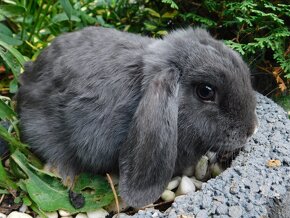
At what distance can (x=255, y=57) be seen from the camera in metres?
3.36

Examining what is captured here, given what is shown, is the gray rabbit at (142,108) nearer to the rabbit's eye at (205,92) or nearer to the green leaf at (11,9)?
the rabbit's eye at (205,92)

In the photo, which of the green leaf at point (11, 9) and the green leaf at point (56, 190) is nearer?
the green leaf at point (56, 190)

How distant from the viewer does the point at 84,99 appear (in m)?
2.41

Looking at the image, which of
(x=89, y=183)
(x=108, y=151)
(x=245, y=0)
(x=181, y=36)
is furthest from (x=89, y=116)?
(x=245, y=0)

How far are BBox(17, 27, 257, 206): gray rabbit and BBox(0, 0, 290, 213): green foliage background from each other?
0.66 feet

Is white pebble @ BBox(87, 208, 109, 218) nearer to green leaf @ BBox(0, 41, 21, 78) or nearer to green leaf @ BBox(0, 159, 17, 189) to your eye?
green leaf @ BBox(0, 159, 17, 189)

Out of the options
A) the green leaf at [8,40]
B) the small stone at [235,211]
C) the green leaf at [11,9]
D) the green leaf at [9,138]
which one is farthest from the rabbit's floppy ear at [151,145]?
the green leaf at [11,9]

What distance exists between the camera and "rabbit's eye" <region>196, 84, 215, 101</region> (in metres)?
2.35

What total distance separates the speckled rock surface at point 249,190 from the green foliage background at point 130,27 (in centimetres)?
48

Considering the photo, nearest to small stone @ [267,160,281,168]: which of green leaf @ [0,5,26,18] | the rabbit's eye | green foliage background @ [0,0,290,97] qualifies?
the rabbit's eye

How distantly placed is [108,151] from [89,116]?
0.19 meters

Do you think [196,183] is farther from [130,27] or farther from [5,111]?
[130,27]

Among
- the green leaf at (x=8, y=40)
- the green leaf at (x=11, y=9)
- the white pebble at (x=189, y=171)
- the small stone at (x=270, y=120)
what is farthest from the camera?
the green leaf at (x=11, y=9)

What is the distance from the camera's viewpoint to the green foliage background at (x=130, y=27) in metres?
2.55
